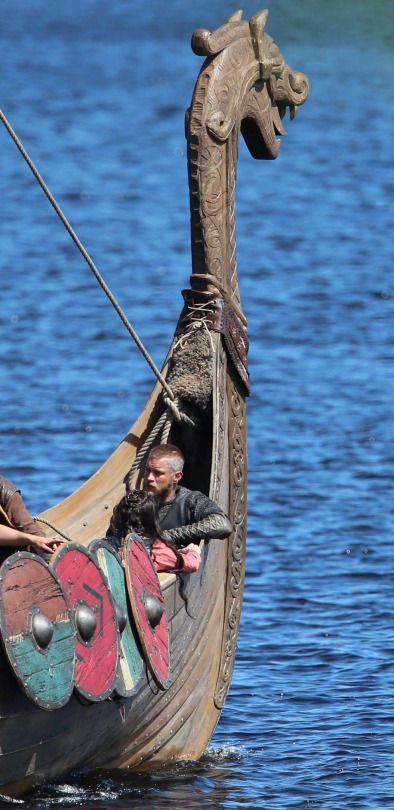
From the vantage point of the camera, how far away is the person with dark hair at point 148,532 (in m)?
9.65

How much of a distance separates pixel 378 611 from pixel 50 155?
28.7 meters

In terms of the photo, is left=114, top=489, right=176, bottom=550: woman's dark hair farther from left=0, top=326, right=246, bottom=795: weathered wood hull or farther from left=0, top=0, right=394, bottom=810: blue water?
left=0, top=0, right=394, bottom=810: blue water

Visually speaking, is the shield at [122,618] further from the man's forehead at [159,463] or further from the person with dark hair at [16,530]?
the man's forehead at [159,463]

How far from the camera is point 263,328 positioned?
26.1 m

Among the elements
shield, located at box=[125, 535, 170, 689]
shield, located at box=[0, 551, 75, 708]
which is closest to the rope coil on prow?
shield, located at box=[125, 535, 170, 689]

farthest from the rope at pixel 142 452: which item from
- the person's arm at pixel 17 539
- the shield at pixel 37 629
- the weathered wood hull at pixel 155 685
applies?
the shield at pixel 37 629

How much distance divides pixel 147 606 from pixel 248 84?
3.45 metres

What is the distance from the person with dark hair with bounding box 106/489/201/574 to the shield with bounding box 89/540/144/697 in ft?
1.75

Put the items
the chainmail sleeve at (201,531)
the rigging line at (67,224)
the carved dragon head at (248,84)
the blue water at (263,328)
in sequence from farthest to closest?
the blue water at (263,328), the carved dragon head at (248,84), the rigging line at (67,224), the chainmail sleeve at (201,531)

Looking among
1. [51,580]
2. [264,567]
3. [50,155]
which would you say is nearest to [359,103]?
[50,155]

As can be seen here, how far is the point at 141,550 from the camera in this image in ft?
30.3

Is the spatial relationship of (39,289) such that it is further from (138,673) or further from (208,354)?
(138,673)

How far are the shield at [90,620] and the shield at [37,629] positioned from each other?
3.6 inches

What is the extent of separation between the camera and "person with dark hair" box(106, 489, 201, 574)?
9.65m
